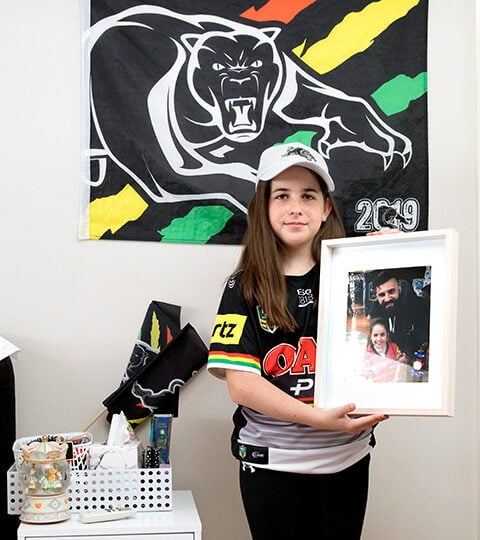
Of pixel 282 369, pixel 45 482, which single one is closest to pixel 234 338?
pixel 282 369

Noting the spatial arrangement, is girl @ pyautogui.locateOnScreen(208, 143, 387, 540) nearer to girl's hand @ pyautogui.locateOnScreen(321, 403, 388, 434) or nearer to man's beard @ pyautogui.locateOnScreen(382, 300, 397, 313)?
girl's hand @ pyautogui.locateOnScreen(321, 403, 388, 434)

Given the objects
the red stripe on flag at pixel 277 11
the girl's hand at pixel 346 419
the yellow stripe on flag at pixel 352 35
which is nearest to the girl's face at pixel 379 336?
the girl's hand at pixel 346 419

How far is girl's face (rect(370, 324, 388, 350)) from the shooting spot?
1.85m

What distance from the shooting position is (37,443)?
2.03 metres

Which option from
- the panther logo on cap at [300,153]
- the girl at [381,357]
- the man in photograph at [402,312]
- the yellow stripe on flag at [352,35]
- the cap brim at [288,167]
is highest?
the yellow stripe on flag at [352,35]

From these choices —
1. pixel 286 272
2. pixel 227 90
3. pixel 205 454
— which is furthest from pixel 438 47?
pixel 205 454

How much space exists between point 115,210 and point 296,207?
663mm

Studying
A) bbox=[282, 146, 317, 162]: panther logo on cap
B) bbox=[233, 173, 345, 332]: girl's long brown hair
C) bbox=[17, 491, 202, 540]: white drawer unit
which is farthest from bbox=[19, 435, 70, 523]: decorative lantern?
bbox=[282, 146, 317, 162]: panther logo on cap

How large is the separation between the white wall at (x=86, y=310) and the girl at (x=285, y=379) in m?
0.45

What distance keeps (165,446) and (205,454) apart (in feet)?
1.01

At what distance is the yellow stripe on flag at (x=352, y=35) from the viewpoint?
2.56m

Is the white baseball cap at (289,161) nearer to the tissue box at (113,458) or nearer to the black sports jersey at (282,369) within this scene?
the black sports jersey at (282,369)

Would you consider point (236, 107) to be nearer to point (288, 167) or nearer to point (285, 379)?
point (288, 167)

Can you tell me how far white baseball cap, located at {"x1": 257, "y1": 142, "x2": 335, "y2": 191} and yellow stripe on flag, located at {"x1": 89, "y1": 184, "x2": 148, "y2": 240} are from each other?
1.69ft
